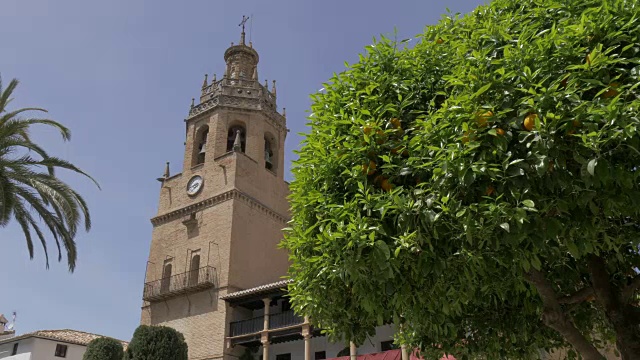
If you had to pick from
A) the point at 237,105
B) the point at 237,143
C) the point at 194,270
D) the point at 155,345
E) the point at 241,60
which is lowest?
the point at 155,345

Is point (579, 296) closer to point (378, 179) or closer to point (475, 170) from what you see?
point (378, 179)

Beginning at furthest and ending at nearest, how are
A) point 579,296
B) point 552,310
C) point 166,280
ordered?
point 166,280, point 579,296, point 552,310

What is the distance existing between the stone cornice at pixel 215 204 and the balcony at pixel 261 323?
5250mm

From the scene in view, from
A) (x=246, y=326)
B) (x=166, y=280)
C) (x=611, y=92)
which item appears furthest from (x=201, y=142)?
(x=611, y=92)

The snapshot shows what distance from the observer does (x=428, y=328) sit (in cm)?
725

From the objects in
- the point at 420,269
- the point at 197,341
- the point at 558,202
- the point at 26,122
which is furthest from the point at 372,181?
the point at 197,341

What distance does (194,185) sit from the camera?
30.2 metres

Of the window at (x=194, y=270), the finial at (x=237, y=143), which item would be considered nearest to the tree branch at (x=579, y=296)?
the window at (x=194, y=270)

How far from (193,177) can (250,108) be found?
15.0 feet

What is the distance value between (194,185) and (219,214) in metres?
2.84

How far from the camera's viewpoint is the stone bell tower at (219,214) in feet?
89.1

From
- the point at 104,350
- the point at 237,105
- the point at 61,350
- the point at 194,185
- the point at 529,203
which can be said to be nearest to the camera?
the point at 529,203

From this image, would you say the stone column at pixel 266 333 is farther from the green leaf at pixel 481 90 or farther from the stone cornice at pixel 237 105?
the green leaf at pixel 481 90

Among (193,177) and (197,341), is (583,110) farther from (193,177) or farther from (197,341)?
(193,177)
